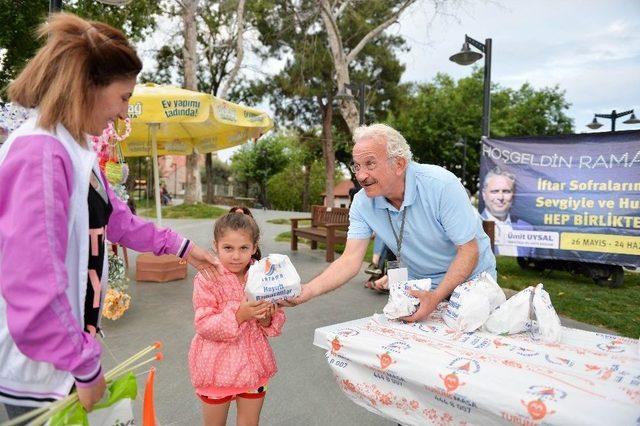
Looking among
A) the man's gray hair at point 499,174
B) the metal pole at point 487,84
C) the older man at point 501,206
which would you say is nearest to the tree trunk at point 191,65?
the metal pole at point 487,84

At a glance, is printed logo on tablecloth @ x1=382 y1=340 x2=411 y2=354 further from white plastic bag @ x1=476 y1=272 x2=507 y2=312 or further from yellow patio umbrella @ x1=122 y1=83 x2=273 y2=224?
yellow patio umbrella @ x1=122 y1=83 x2=273 y2=224

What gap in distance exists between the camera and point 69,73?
123 centimetres

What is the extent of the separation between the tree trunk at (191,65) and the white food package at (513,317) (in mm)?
19762

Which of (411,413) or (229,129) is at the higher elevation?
(229,129)

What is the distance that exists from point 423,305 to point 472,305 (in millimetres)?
244

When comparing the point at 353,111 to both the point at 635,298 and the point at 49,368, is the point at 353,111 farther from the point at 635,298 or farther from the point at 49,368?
the point at 49,368

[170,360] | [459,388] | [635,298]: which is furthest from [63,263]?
[635,298]

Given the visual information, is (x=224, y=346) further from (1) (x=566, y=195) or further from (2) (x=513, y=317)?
(1) (x=566, y=195)

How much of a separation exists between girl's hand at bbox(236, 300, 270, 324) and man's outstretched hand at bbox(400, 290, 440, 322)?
67cm

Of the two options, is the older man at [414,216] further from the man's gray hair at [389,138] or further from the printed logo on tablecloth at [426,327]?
the printed logo on tablecloth at [426,327]

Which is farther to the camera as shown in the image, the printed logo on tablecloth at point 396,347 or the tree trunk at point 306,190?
the tree trunk at point 306,190

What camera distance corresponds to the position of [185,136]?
859cm

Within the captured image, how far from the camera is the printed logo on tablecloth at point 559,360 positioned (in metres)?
1.62

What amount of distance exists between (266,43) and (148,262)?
18155mm
